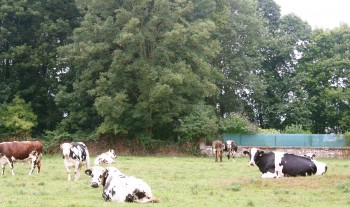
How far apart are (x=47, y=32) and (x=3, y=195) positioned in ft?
122

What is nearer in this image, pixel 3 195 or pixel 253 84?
pixel 3 195

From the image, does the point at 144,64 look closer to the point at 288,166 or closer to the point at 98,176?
the point at 288,166

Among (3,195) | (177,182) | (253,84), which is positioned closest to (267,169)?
(177,182)

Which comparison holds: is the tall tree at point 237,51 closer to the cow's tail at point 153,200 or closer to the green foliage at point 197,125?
the green foliage at point 197,125

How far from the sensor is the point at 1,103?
50.2m

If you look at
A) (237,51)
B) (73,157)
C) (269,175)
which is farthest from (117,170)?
(237,51)

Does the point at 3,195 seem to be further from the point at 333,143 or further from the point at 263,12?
the point at 263,12

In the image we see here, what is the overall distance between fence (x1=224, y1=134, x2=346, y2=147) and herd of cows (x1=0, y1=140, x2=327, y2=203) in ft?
81.9

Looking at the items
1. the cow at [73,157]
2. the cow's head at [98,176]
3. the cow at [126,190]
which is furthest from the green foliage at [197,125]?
the cow at [126,190]

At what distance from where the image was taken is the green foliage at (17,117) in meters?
47.6

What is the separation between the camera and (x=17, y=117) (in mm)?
47875

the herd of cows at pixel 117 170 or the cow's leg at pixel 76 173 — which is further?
the cow's leg at pixel 76 173

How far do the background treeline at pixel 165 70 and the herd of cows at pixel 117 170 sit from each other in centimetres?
1897

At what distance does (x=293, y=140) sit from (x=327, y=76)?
13.6 metres
